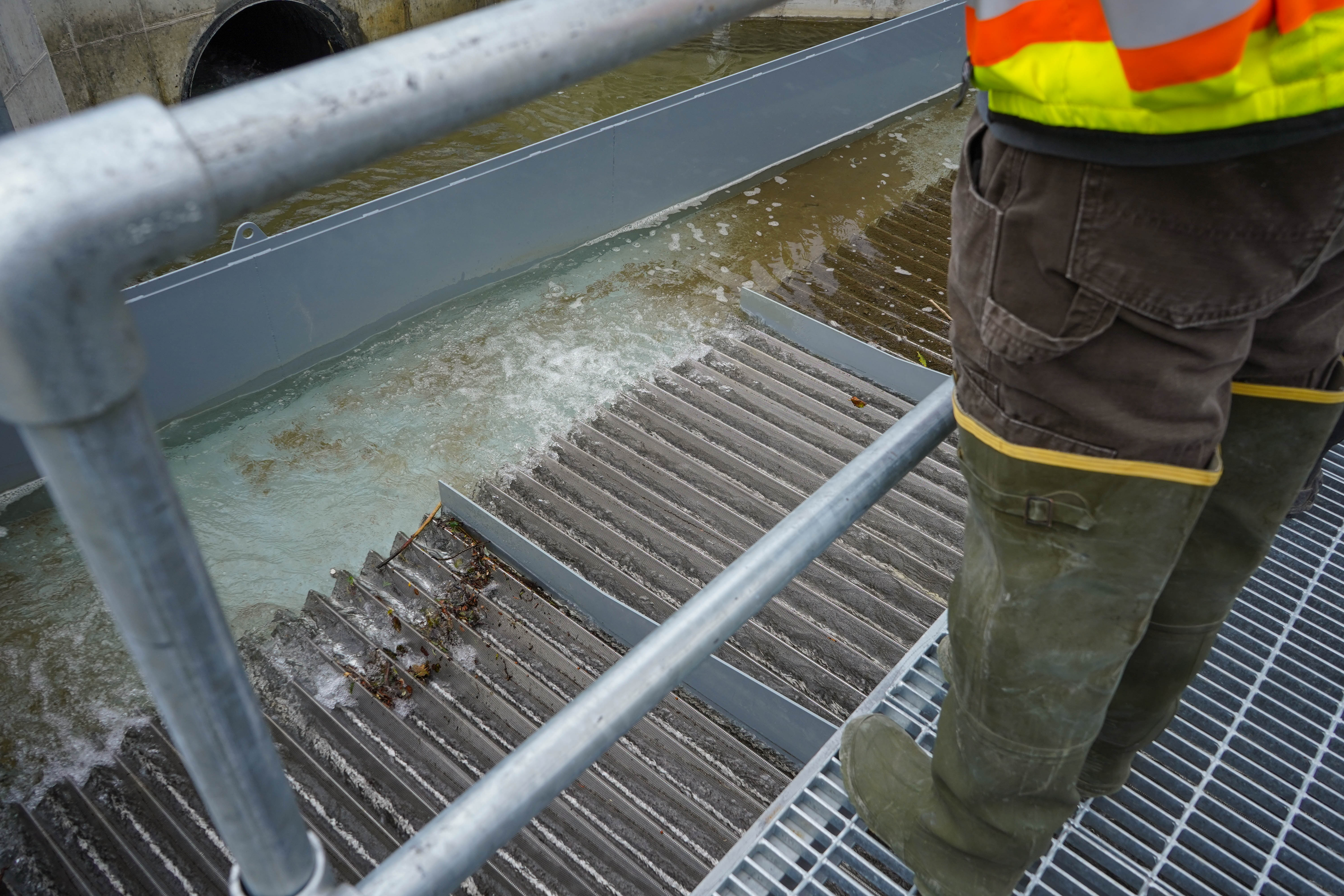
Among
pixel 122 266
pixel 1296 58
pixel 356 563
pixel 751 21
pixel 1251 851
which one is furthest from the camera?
pixel 751 21

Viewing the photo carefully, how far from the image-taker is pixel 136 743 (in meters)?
2.89

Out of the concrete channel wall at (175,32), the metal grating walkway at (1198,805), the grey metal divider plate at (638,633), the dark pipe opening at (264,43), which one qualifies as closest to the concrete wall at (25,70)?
the concrete channel wall at (175,32)

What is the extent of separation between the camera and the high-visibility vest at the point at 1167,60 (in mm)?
648

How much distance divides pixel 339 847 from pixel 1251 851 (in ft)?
7.27

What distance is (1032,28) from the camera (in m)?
0.73

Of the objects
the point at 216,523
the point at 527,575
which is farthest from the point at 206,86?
the point at 527,575

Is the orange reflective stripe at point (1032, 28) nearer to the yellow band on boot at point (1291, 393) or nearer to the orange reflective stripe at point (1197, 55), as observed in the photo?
the orange reflective stripe at point (1197, 55)

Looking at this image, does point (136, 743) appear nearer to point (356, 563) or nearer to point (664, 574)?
point (356, 563)

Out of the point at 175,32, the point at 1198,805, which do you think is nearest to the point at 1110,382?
the point at 1198,805

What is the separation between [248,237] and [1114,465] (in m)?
4.07

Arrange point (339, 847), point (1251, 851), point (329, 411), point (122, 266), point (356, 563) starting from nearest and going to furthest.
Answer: point (122, 266), point (1251, 851), point (339, 847), point (356, 563), point (329, 411)

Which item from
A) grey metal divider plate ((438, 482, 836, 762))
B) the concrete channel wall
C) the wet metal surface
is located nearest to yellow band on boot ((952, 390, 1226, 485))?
grey metal divider plate ((438, 482, 836, 762))

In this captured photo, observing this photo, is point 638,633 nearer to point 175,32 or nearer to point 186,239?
point 186,239

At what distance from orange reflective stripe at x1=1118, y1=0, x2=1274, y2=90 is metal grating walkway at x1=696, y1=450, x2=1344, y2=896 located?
109 centimetres
